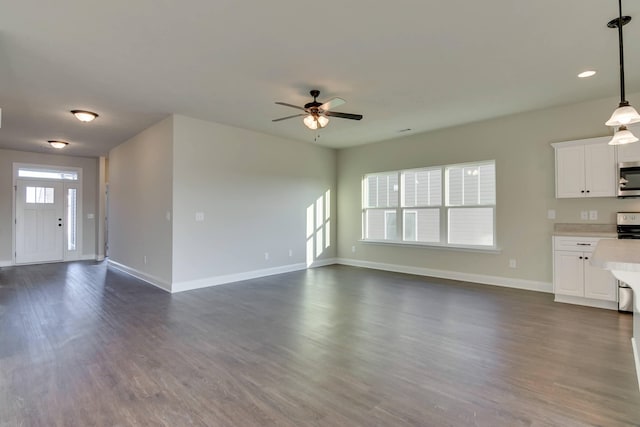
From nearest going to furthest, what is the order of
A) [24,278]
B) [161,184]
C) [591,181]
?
1. [591,181]
2. [161,184]
3. [24,278]

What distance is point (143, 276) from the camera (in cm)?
598

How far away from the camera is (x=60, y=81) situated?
382 cm

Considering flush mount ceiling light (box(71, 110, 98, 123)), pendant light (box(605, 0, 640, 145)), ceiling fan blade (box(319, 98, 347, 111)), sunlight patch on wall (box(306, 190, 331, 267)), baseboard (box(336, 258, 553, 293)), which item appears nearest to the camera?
pendant light (box(605, 0, 640, 145))

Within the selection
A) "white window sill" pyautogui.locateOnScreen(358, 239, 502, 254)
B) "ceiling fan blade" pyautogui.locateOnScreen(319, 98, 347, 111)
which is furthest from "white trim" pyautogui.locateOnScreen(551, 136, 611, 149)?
"ceiling fan blade" pyautogui.locateOnScreen(319, 98, 347, 111)

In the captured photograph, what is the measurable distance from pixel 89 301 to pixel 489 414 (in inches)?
195

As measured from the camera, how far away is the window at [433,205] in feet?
18.6

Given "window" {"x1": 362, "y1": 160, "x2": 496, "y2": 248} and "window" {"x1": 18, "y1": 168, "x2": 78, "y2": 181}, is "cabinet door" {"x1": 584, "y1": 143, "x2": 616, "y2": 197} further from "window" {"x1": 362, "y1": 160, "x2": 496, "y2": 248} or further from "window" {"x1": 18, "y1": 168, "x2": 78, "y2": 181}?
"window" {"x1": 18, "y1": 168, "x2": 78, "y2": 181}

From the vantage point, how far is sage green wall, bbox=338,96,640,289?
4648 mm

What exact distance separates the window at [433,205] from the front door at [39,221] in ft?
25.6

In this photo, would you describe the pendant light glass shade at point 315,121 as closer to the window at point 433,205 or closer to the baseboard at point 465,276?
the window at point 433,205

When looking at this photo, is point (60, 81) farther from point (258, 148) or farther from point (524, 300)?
point (524, 300)

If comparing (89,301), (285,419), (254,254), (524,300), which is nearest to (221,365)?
(285,419)

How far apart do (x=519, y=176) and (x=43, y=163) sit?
10.5 metres

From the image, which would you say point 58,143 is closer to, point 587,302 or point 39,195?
point 39,195
